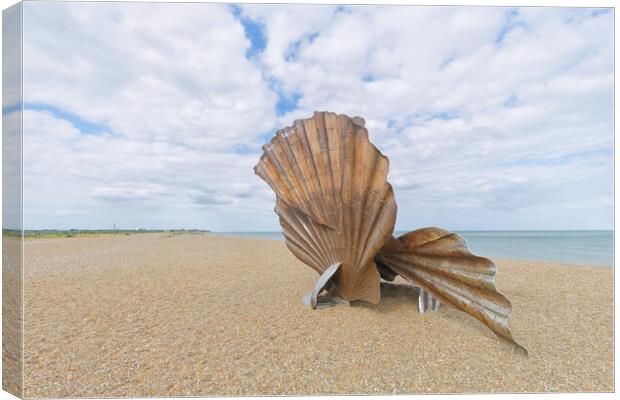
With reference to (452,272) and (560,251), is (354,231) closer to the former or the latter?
(452,272)

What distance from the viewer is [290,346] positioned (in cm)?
338

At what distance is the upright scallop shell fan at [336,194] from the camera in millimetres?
3889

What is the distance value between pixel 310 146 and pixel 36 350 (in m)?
3.31

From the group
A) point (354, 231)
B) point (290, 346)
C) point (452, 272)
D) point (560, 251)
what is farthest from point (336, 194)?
point (560, 251)

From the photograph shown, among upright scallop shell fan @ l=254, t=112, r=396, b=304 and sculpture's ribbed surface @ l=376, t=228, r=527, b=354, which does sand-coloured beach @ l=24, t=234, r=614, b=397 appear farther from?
upright scallop shell fan @ l=254, t=112, r=396, b=304

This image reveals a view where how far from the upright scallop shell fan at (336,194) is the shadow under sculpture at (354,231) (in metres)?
0.01

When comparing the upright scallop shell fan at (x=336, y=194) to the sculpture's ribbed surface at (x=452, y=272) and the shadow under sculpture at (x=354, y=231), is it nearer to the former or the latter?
the shadow under sculpture at (x=354, y=231)

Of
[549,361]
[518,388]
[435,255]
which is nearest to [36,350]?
[435,255]

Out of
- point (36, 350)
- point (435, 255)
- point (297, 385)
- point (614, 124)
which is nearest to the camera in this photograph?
point (297, 385)

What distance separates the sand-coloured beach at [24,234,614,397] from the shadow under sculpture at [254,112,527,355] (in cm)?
32

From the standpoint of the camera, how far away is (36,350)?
3.34 meters

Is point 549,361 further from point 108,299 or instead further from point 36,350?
Answer: point 108,299

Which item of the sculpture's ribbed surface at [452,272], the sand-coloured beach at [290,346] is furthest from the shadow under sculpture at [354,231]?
the sand-coloured beach at [290,346]

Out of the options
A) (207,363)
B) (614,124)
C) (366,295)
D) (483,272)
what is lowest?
(207,363)
